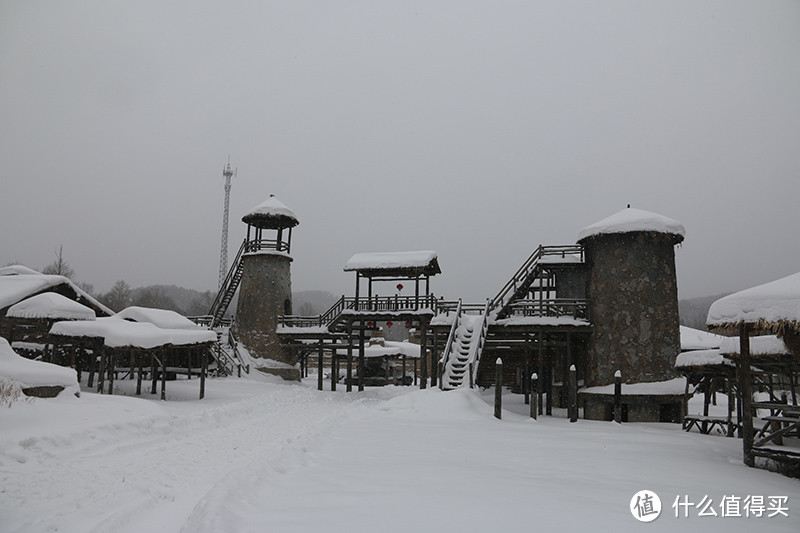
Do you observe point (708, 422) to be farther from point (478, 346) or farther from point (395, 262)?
point (395, 262)

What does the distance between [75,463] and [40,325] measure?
17.9m

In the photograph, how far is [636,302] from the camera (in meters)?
20.5

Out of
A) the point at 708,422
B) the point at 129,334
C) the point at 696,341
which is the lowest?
the point at 708,422

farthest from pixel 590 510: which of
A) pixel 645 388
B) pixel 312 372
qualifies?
pixel 312 372

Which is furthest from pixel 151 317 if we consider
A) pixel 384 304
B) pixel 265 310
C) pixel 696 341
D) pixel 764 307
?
pixel 696 341

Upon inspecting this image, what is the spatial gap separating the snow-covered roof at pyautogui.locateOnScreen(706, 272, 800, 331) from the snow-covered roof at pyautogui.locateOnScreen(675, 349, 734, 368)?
4632 millimetres

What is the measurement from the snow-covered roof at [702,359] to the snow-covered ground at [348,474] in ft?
6.76

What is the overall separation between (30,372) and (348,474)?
967 centimetres

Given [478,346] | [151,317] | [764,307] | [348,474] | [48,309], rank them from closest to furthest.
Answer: [348,474] < [764,307] < [478,346] < [48,309] < [151,317]

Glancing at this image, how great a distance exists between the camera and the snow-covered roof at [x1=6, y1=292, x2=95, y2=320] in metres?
22.5

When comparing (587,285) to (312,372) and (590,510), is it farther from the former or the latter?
(312,372)

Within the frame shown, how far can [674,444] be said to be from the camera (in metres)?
12.9

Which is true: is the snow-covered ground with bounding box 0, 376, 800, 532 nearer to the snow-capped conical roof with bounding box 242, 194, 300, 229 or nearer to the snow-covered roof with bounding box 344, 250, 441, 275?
the snow-covered roof with bounding box 344, 250, 441, 275

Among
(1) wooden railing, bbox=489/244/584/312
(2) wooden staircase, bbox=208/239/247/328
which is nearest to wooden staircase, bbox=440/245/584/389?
(1) wooden railing, bbox=489/244/584/312
